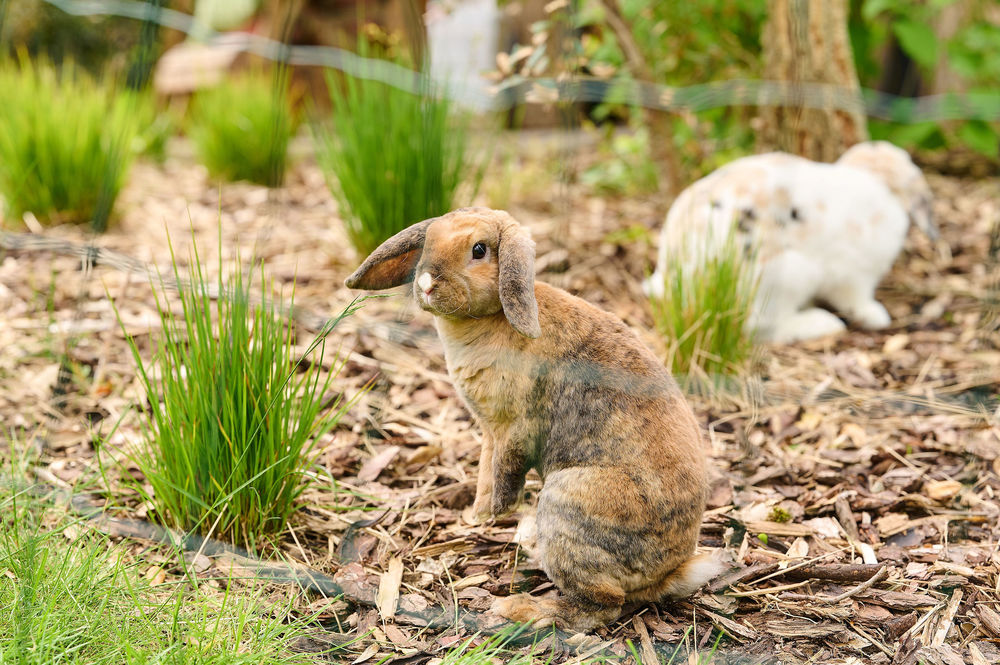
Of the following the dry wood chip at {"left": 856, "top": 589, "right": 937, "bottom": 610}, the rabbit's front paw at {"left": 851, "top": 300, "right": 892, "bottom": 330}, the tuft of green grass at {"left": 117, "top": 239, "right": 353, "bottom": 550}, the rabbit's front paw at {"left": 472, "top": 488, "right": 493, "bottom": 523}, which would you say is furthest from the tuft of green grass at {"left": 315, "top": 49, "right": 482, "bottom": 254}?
the dry wood chip at {"left": 856, "top": 589, "right": 937, "bottom": 610}

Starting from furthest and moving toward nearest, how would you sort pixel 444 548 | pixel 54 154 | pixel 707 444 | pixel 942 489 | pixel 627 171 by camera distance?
pixel 627 171 < pixel 54 154 < pixel 707 444 < pixel 942 489 < pixel 444 548

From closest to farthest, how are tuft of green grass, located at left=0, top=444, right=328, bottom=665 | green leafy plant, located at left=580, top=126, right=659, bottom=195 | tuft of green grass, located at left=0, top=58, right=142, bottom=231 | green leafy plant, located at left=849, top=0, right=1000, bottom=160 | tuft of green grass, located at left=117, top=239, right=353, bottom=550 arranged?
tuft of green grass, located at left=0, top=444, right=328, bottom=665
tuft of green grass, located at left=117, top=239, right=353, bottom=550
tuft of green grass, located at left=0, top=58, right=142, bottom=231
green leafy plant, located at left=849, top=0, right=1000, bottom=160
green leafy plant, located at left=580, top=126, right=659, bottom=195

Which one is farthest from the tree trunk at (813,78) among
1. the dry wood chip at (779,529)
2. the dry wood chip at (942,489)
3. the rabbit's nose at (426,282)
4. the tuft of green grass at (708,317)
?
the rabbit's nose at (426,282)

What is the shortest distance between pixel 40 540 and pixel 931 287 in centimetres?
339

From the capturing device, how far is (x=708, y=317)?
2.90 meters

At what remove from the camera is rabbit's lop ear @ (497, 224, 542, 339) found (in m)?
1.78

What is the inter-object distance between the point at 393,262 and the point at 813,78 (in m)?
2.71

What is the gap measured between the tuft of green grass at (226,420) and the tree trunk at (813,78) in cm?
258

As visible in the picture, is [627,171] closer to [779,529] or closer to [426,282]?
[779,529]

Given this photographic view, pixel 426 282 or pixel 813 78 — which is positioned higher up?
pixel 813 78

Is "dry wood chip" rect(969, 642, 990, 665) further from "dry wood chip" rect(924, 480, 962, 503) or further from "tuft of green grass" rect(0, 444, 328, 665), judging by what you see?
"tuft of green grass" rect(0, 444, 328, 665)

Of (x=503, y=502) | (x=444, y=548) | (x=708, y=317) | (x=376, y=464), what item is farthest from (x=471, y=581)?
(x=708, y=317)

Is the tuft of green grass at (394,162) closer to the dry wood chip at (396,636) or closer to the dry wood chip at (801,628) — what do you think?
the dry wood chip at (396,636)

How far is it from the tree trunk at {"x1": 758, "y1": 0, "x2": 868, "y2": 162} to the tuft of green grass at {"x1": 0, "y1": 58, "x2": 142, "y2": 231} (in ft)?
8.64
